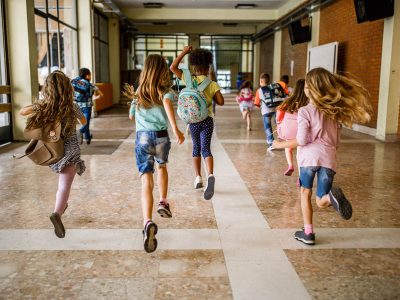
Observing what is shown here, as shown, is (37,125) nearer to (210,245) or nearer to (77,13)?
(210,245)

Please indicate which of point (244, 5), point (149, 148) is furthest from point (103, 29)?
point (149, 148)

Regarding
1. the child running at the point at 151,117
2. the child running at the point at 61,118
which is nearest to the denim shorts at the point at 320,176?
the child running at the point at 151,117

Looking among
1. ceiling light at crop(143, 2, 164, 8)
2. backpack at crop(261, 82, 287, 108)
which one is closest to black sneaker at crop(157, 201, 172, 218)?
backpack at crop(261, 82, 287, 108)

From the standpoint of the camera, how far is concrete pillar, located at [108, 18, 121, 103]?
56.7ft

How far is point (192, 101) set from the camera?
3869 millimetres

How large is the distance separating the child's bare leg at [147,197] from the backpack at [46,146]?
2.13ft

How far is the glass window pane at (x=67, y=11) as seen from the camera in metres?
11.4

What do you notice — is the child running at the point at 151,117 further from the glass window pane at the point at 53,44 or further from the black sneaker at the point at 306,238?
the glass window pane at the point at 53,44

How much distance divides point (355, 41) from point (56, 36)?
719 cm

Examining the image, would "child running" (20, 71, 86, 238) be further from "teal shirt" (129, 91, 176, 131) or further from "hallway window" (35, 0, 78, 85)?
"hallway window" (35, 0, 78, 85)

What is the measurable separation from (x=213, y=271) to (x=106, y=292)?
64cm

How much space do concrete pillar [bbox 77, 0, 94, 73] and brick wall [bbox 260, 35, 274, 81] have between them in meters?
8.91

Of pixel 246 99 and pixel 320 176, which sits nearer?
pixel 320 176

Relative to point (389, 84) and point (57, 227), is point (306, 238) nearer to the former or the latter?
point (57, 227)
